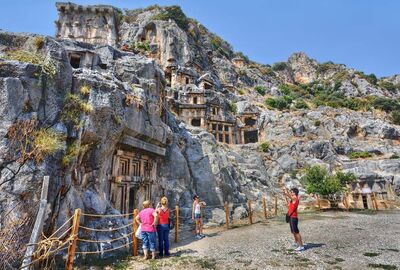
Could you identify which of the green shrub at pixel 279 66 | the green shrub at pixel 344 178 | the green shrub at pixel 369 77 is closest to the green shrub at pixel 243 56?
the green shrub at pixel 279 66

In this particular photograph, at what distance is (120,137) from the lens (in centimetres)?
1447

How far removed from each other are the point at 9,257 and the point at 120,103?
27.0 ft

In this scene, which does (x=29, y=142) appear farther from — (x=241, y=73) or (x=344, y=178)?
(x=241, y=73)

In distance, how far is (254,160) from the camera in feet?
126

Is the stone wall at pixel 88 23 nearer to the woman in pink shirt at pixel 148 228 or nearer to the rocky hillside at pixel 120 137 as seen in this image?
the rocky hillside at pixel 120 137

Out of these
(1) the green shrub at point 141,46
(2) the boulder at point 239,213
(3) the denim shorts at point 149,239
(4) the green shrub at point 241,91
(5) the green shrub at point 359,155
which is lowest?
(2) the boulder at point 239,213

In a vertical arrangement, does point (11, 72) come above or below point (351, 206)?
above

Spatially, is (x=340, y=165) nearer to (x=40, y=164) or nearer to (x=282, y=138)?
(x=282, y=138)

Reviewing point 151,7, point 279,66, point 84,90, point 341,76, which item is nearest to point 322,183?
point 84,90

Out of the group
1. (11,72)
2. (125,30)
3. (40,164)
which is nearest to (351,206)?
(40,164)

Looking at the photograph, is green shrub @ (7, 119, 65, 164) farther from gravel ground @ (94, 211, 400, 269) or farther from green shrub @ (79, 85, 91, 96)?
gravel ground @ (94, 211, 400, 269)

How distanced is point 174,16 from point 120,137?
64090 millimetres

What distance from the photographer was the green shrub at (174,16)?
68562 millimetres

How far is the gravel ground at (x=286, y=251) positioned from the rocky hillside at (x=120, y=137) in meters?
3.73
